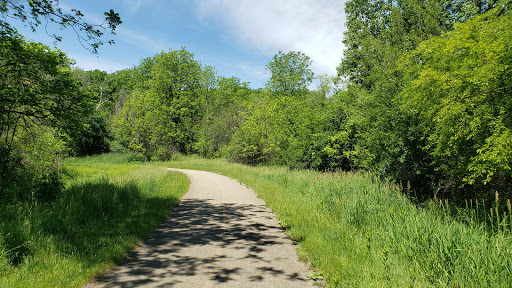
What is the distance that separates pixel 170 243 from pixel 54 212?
287 cm

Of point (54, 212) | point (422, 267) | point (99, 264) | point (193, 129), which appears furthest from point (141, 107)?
point (422, 267)

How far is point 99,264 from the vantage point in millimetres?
4684

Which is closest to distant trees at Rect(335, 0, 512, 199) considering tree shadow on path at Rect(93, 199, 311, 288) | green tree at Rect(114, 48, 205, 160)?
tree shadow on path at Rect(93, 199, 311, 288)

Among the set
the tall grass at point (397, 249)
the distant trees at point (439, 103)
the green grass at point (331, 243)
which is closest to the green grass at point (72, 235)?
the green grass at point (331, 243)

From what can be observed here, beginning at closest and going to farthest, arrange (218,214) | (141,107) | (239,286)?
(239,286)
(218,214)
(141,107)

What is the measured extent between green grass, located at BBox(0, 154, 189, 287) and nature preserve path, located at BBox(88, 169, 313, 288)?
0.38 metres

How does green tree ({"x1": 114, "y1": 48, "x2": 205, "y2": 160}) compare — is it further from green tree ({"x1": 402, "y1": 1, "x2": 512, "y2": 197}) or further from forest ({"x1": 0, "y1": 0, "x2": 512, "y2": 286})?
green tree ({"x1": 402, "y1": 1, "x2": 512, "y2": 197})

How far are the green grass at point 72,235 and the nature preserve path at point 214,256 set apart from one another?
14.9 inches

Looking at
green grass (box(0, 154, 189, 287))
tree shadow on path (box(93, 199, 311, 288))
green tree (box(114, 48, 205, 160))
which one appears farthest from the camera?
green tree (box(114, 48, 205, 160))

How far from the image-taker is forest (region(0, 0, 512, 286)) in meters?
8.98

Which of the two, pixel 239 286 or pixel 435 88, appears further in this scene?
pixel 435 88

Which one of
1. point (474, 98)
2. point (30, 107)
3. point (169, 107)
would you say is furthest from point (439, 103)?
point (169, 107)

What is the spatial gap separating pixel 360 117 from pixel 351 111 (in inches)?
55.0

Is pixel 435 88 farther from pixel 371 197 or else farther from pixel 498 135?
pixel 371 197
